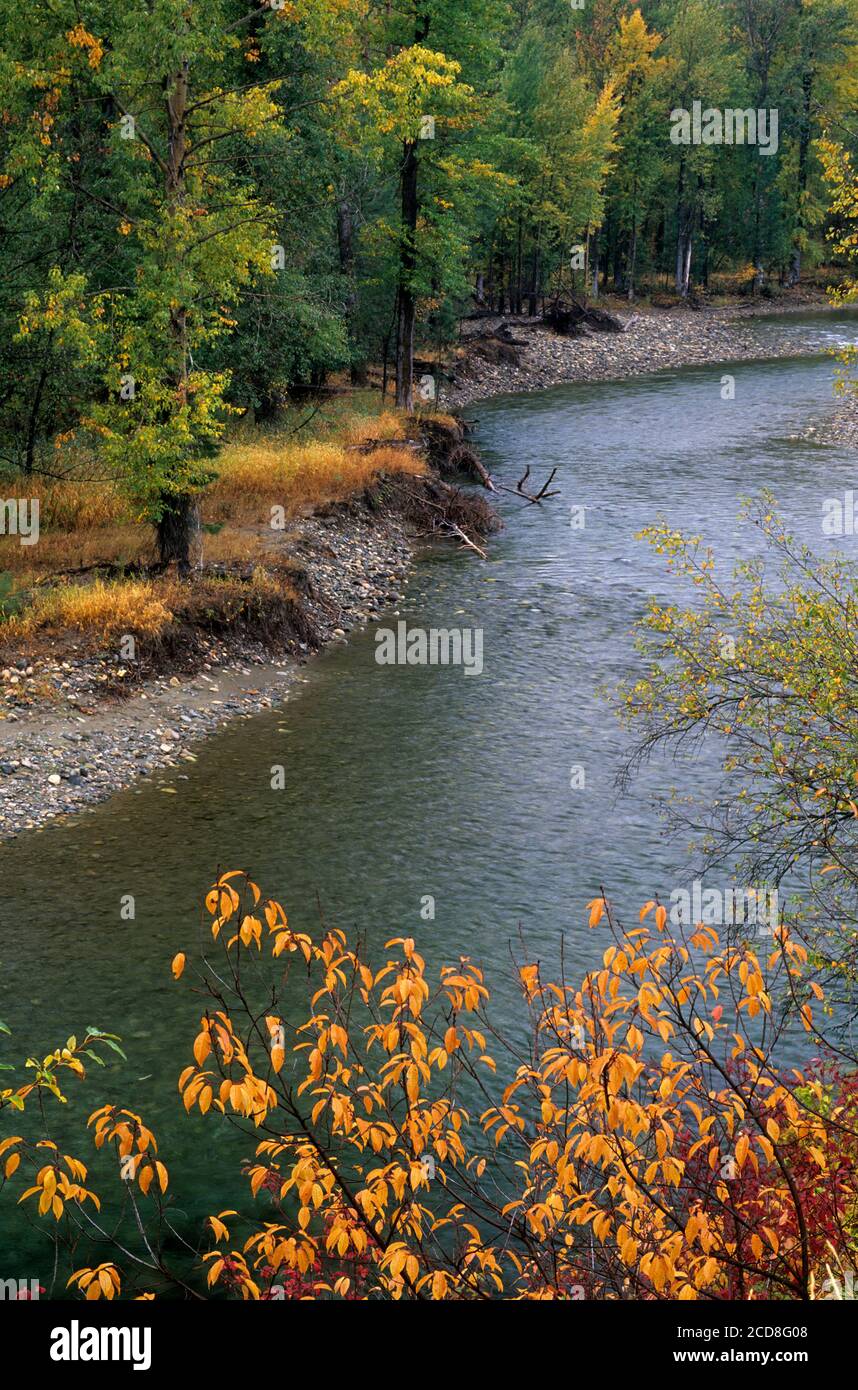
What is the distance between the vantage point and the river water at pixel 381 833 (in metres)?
13.1

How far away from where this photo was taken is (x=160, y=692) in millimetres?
21797

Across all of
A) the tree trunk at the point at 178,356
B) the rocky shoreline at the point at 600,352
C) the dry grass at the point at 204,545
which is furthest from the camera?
the rocky shoreline at the point at 600,352

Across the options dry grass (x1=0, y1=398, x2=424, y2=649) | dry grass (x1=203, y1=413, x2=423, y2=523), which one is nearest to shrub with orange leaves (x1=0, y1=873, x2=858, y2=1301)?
dry grass (x1=0, y1=398, x2=424, y2=649)

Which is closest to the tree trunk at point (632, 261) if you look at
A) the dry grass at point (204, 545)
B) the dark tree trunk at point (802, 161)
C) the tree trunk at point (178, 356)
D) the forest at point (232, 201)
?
the forest at point (232, 201)

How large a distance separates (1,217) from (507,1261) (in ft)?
76.1

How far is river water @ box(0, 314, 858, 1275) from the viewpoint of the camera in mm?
13125

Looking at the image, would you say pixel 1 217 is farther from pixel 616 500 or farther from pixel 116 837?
pixel 616 500

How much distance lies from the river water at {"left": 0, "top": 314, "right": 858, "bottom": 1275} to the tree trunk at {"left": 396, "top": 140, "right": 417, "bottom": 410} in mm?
14096

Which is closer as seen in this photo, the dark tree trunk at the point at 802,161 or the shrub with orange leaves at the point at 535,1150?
A: the shrub with orange leaves at the point at 535,1150

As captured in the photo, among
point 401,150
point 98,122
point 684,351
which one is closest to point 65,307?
point 98,122

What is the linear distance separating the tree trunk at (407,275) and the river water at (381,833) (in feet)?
46.2

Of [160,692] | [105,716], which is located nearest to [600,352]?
[160,692]

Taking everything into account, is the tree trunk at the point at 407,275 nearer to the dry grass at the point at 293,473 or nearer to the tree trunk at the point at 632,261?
the dry grass at the point at 293,473

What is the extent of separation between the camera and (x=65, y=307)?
2256 centimetres
